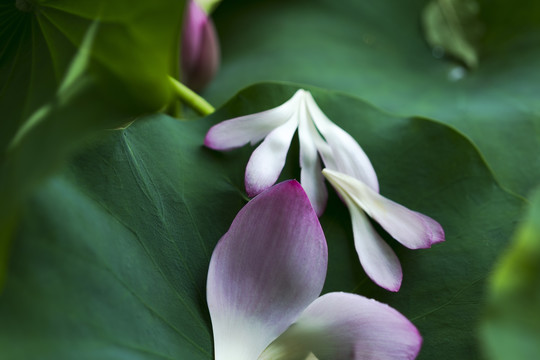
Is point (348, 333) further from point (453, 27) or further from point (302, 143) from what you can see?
point (453, 27)

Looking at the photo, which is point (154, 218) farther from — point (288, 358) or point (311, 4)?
Answer: point (311, 4)

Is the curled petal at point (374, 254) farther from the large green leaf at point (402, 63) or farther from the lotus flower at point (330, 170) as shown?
the large green leaf at point (402, 63)

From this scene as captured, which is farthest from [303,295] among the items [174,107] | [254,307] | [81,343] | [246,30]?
[246,30]

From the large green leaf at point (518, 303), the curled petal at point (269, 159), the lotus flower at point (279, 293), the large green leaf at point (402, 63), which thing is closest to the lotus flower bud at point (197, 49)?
the large green leaf at point (402, 63)

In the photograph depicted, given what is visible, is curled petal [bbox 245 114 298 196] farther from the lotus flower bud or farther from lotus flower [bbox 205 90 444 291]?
the lotus flower bud

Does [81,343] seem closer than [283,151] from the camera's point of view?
Yes
